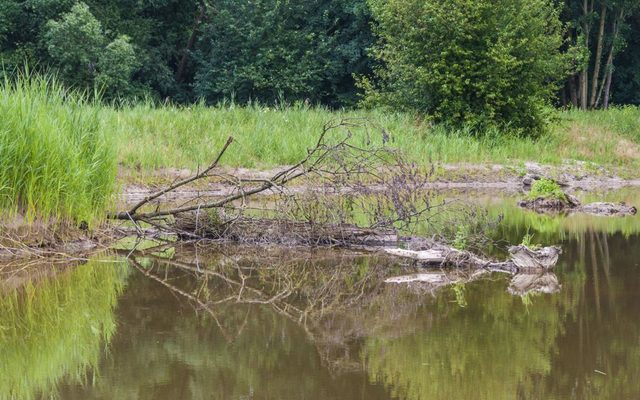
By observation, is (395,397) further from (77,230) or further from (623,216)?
(623,216)

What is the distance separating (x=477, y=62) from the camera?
22.4 metres

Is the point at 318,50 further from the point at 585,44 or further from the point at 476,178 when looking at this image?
the point at 476,178

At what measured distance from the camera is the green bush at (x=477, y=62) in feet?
72.9

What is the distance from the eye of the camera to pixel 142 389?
15.1 ft

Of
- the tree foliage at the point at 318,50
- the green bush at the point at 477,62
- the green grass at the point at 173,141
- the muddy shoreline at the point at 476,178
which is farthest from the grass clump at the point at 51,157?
the tree foliage at the point at 318,50

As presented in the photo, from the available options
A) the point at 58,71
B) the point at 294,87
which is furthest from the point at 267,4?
the point at 58,71

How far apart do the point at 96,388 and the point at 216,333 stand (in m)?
1.28

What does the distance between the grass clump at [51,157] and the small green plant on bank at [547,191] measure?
315 inches

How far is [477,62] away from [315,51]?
16.2m

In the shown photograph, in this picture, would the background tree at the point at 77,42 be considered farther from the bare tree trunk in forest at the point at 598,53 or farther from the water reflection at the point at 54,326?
the water reflection at the point at 54,326

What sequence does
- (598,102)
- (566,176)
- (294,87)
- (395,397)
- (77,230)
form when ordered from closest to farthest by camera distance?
1. (395,397)
2. (77,230)
3. (566,176)
4. (294,87)
5. (598,102)

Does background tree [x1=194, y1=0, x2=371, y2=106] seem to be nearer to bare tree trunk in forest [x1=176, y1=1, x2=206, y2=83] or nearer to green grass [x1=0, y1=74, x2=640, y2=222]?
bare tree trunk in forest [x1=176, y1=1, x2=206, y2=83]

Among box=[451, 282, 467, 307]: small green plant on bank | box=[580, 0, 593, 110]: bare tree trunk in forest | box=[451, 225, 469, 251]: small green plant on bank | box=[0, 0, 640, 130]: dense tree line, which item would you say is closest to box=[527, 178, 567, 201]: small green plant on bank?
box=[451, 225, 469, 251]: small green plant on bank

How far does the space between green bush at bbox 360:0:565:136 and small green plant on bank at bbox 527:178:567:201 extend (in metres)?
6.85
